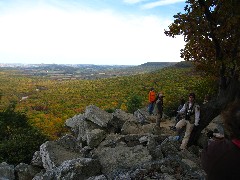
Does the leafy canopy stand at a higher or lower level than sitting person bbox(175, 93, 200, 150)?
higher

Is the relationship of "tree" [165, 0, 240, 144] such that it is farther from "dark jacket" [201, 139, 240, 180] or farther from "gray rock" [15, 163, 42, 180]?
"dark jacket" [201, 139, 240, 180]

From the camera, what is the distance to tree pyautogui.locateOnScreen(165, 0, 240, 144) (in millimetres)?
11352

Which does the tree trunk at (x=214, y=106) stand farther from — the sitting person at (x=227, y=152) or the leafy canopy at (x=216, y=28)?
the sitting person at (x=227, y=152)

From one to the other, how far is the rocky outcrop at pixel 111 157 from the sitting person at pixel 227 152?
539 centimetres

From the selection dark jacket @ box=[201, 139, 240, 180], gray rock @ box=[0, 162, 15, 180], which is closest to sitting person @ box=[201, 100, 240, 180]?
dark jacket @ box=[201, 139, 240, 180]

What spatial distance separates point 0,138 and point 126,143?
12571 mm

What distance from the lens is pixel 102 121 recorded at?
16.4 metres

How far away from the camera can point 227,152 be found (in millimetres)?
3150

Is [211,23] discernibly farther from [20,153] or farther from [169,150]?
[20,153]

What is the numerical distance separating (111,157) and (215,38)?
18.9 ft

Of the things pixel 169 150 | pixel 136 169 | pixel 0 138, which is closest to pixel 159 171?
pixel 136 169

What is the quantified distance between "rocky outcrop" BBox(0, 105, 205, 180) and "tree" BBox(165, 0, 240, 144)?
2.24m

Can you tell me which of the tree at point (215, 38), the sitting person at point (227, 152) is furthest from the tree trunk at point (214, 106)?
the sitting person at point (227, 152)

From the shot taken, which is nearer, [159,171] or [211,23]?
[159,171]
